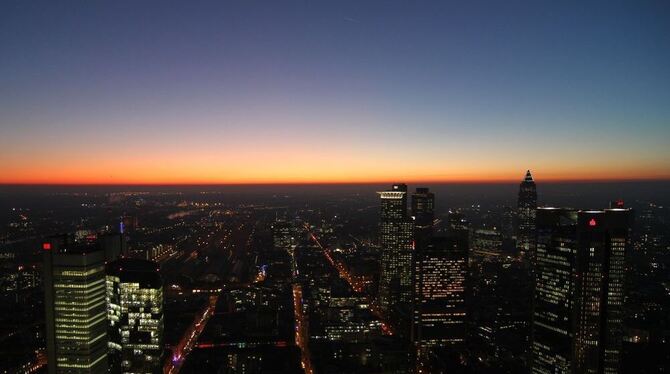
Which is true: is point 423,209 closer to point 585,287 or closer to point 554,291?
point 554,291

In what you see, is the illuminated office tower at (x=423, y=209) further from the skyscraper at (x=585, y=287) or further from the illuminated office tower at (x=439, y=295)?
the skyscraper at (x=585, y=287)

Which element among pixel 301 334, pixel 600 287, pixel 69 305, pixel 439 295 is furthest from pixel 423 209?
pixel 69 305

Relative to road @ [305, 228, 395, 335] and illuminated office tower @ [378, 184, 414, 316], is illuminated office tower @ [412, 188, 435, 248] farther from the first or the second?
road @ [305, 228, 395, 335]

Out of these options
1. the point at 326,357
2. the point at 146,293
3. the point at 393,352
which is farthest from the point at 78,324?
the point at 393,352

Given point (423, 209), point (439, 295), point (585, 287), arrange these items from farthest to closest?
point (423, 209)
point (439, 295)
point (585, 287)

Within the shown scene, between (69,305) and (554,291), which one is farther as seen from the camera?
(554,291)

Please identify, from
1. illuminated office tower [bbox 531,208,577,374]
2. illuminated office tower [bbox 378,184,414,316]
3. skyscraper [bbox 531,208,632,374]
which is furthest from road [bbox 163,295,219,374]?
skyscraper [bbox 531,208,632,374]

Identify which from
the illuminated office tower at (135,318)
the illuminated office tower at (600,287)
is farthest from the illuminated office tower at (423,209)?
the illuminated office tower at (600,287)

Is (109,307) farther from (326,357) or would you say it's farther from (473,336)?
(473,336)
